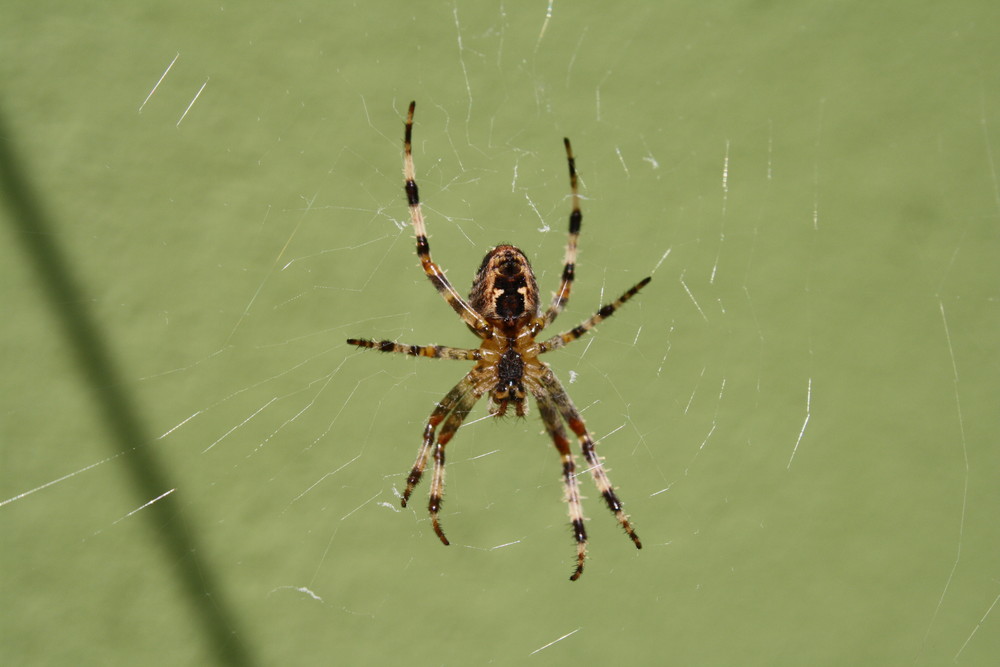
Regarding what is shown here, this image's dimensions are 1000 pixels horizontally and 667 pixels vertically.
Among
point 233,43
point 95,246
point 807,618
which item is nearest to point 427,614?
point 807,618

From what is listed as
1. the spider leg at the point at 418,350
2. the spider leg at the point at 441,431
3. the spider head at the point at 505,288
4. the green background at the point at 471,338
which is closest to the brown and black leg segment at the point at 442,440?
the spider leg at the point at 441,431

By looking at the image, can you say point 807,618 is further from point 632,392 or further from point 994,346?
point 994,346

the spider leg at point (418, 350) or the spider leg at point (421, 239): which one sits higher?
the spider leg at point (421, 239)

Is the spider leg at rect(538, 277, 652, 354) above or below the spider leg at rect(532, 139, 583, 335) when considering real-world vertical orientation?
below

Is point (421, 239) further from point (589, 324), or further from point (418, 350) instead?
point (589, 324)

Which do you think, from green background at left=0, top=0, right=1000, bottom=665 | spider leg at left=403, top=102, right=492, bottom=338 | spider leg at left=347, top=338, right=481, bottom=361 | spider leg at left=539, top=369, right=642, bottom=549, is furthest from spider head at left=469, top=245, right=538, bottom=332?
green background at left=0, top=0, right=1000, bottom=665

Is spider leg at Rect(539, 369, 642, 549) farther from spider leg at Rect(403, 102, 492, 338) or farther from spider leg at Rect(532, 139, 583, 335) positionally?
spider leg at Rect(403, 102, 492, 338)

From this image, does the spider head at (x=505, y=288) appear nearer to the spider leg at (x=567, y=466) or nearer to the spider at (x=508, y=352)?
the spider at (x=508, y=352)

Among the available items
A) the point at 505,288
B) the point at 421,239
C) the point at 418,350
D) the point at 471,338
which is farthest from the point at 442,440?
the point at 471,338
